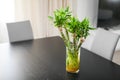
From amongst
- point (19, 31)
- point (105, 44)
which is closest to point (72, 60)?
point (105, 44)

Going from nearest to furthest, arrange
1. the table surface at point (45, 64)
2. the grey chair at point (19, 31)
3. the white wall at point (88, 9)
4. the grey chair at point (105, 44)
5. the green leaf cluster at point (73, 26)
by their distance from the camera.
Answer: the green leaf cluster at point (73, 26) < the table surface at point (45, 64) < the grey chair at point (105, 44) < the grey chair at point (19, 31) < the white wall at point (88, 9)

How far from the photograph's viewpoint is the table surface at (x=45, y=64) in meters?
1.66

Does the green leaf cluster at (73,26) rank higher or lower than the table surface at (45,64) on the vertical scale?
higher

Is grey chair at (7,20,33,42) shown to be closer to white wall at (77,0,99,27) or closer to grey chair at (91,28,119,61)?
grey chair at (91,28,119,61)

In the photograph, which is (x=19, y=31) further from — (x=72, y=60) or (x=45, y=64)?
(x=72, y=60)

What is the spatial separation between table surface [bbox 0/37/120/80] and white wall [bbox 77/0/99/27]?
169 cm

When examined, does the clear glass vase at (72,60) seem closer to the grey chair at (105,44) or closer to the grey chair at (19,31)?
the grey chair at (105,44)

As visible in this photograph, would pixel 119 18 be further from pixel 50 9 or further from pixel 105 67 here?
pixel 105 67

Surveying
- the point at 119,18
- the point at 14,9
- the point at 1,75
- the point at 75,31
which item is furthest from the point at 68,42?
the point at 119,18

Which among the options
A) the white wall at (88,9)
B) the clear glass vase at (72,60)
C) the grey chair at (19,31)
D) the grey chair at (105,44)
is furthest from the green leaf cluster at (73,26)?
the white wall at (88,9)

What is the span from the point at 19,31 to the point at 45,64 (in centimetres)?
100

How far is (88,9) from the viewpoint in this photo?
395 centimetres

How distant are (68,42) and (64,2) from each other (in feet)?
7.67

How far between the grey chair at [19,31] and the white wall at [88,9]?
1485mm
